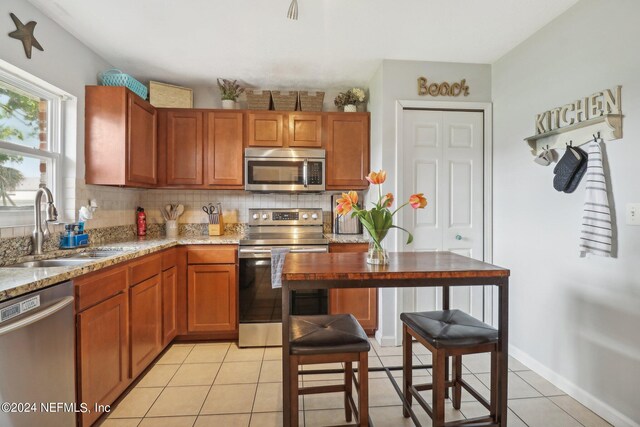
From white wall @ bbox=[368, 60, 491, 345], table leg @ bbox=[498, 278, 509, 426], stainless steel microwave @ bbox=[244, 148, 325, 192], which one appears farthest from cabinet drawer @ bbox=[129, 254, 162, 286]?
table leg @ bbox=[498, 278, 509, 426]

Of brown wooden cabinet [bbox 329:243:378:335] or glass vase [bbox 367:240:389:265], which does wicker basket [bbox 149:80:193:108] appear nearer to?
brown wooden cabinet [bbox 329:243:378:335]

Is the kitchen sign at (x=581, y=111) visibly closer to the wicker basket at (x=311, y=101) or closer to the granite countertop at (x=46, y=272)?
the wicker basket at (x=311, y=101)

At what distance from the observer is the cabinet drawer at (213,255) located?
2779mm

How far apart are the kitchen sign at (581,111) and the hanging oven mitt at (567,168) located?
8.1 inches

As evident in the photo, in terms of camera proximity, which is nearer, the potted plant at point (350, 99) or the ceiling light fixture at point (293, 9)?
the ceiling light fixture at point (293, 9)

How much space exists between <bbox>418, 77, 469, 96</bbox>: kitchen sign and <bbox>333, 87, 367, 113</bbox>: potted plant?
63 cm

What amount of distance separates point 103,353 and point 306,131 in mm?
2374

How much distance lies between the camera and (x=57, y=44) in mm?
2230

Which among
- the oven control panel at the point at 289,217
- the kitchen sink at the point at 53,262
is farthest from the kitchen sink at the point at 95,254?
the oven control panel at the point at 289,217

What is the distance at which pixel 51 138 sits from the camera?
7.61 ft

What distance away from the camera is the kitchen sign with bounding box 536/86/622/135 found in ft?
5.75

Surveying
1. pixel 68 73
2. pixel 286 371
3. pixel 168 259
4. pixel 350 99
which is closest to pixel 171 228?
pixel 168 259

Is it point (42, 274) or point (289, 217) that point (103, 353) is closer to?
point (42, 274)

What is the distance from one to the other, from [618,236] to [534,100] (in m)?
1.14
